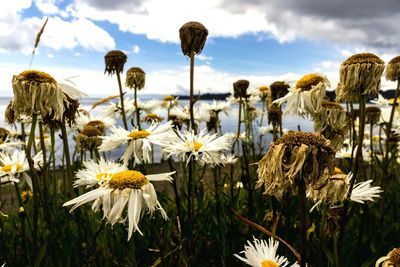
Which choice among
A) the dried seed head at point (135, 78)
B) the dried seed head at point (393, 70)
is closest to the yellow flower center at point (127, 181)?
the dried seed head at point (393, 70)

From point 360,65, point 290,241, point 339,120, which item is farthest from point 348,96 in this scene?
point 290,241

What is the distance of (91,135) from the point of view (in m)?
3.39

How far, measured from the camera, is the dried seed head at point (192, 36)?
2.50 m

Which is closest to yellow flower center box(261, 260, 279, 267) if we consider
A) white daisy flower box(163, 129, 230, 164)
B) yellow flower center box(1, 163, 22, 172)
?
white daisy flower box(163, 129, 230, 164)

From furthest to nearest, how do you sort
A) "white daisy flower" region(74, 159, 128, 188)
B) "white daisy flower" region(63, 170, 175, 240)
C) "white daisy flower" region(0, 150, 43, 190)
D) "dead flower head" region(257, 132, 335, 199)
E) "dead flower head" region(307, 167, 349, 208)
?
"white daisy flower" region(0, 150, 43, 190)
"white daisy flower" region(74, 159, 128, 188)
"dead flower head" region(307, 167, 349, 208)
"white daisy flower" region(63, 170, 175, 240)
"dead flower head" region(257, 132, 335, 199)

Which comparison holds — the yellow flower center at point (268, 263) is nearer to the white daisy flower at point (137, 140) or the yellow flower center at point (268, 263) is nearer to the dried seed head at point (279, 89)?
the white daisy flower at point (137, 140)

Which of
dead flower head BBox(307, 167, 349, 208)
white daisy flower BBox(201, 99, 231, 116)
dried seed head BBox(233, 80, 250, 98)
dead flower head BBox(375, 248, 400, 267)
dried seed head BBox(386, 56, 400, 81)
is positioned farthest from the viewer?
white daisy flower BBox(201, 99, 231, 116)

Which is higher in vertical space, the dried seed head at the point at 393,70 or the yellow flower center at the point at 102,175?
the dried seed head at the point at 393,70

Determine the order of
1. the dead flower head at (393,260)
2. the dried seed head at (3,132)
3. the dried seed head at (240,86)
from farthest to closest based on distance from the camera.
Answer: the dried seed head at (240,86), the dried seed head at (3,132), the dead flower head at (393,260)

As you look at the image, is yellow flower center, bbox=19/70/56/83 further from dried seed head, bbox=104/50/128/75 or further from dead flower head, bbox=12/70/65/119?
dried seed head, bbox=104/50/128/75

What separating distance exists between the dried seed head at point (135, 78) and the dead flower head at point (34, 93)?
89.1 inches

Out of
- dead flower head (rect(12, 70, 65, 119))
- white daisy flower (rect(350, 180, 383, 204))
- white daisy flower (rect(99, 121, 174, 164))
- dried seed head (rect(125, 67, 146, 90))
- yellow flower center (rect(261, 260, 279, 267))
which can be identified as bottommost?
yellow flower center (rect(261, 260, 279, 267))

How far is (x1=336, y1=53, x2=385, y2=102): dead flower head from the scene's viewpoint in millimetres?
2014

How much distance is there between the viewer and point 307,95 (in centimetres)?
264
